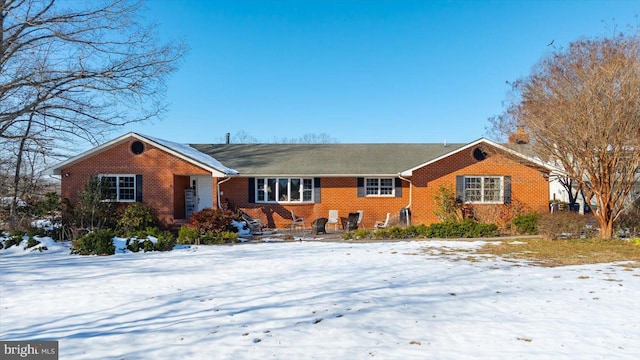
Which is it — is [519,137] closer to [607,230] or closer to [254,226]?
[607,230]

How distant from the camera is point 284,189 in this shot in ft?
64.9

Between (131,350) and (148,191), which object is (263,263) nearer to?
(131,350)

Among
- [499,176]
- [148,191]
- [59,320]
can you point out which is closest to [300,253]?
[59,320]

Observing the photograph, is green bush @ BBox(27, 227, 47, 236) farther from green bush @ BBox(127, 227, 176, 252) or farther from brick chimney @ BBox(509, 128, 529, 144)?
brick chimney @ BBox(509, 128, 529, 144)

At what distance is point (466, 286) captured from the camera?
26.3 ft

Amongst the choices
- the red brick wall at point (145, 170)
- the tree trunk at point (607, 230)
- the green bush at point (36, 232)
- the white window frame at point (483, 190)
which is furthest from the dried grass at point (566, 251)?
the green bush at point (36, 232)

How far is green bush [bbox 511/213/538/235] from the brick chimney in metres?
3.27

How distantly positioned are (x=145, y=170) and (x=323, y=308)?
13841 millimetres

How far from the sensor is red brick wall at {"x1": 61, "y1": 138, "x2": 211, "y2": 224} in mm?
17594

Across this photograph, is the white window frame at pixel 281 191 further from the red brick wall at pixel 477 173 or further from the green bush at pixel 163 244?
the green bush at pixel 163 244

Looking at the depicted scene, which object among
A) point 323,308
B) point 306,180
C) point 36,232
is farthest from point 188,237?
point 323,308

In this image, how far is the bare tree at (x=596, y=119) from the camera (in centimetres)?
1312

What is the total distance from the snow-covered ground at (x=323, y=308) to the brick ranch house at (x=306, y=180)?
710 cm

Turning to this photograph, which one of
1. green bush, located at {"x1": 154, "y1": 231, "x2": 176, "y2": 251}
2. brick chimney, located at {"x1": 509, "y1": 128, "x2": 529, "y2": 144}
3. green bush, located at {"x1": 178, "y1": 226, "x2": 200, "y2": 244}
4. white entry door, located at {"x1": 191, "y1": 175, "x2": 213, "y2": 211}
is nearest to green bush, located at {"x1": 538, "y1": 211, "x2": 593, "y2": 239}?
brick chimney, located at {"x1": 509, "y1": 128, "x2": 529, "y2": 144}
